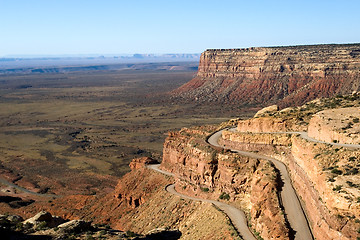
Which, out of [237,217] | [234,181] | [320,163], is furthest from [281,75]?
[320,163]

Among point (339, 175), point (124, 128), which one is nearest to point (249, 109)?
point (124, 128)

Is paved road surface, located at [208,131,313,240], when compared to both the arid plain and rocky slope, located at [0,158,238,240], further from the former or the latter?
the arid plain

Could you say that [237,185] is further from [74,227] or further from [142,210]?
[74,227]

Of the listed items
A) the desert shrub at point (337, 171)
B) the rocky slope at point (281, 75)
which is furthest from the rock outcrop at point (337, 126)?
the rocky slope at point (281, 75)

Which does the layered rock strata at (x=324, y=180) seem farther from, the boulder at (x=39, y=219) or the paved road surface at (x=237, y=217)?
the boulder at (x=39, y=219)

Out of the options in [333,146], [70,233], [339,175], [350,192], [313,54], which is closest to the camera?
[350,192]

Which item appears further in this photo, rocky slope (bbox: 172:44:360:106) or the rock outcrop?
rocky slope (bbox: 172:44:360:106)

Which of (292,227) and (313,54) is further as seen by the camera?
(313,54)

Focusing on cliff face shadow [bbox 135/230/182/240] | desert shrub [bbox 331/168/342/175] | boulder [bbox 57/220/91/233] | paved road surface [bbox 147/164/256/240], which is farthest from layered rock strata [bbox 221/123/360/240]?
boulder [bbox 57/220/91/233]

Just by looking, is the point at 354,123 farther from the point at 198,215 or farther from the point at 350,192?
the point at 198,215
